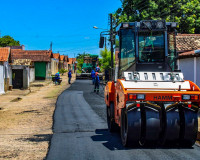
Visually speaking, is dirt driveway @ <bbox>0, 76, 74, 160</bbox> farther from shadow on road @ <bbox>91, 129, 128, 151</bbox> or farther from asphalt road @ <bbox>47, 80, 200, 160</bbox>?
shadow on road @ <bbox>91, 129, 128, 151</bbox>

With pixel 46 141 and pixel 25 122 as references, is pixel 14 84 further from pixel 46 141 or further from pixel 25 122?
pixel 46 141

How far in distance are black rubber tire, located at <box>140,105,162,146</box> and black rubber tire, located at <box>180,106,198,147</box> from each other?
55cm

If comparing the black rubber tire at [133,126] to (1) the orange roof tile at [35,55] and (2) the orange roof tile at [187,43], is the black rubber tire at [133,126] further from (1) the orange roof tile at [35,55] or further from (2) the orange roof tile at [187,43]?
(1) the orange roof tile at [35,55]

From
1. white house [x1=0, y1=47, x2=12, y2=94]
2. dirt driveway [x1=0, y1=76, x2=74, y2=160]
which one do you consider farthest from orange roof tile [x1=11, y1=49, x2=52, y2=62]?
dirt driveway [x1=0, y1=76, x2=74, y2=160]

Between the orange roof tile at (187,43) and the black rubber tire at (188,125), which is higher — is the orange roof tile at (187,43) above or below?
above

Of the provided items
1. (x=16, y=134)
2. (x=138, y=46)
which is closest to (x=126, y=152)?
(x=138, y=46)

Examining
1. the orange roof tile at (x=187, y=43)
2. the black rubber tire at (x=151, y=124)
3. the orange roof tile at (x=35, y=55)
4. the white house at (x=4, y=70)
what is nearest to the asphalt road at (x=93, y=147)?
the black rubber tire at (x=151, y=124)

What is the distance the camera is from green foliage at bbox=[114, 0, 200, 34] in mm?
34656

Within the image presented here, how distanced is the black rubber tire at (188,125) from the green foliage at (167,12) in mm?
28114

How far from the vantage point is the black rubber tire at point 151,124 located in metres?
6.99

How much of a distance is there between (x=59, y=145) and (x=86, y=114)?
634cm

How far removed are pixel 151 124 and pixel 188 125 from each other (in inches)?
34.7

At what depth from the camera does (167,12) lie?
Result: 3516 centimetres

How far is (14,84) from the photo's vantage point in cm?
3472
